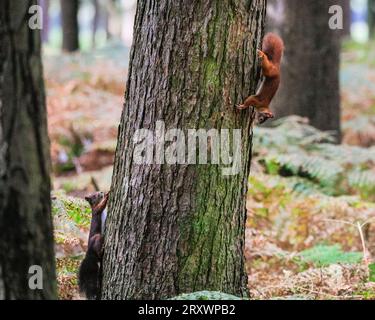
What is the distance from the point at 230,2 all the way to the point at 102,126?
5241 millimetres

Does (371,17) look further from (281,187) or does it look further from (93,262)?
(93,262)

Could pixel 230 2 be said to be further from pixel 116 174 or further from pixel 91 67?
pixel 91 67

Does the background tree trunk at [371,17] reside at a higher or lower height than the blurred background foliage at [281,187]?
higher

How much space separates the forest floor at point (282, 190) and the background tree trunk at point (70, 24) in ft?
9.65

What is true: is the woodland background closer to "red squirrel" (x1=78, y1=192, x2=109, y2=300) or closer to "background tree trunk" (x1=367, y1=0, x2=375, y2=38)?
"red squirrel" (x1=78, y1=192, x2=109, y2=300)

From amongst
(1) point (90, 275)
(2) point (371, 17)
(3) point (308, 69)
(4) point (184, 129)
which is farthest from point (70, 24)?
(2) point (371, 17)

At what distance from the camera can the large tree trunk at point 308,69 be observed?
7863 millimetres

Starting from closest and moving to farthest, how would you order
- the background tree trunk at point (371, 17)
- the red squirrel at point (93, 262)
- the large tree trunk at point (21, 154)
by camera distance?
the large tree trunk at point (21, 154) < the red squirrel at point (93, 262) < the background tree trunk at point (371, 17)

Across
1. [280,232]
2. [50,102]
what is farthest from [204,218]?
[50,102]

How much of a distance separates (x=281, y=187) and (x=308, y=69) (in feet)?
7.46

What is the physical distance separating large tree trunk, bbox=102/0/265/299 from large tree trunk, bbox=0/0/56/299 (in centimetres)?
94

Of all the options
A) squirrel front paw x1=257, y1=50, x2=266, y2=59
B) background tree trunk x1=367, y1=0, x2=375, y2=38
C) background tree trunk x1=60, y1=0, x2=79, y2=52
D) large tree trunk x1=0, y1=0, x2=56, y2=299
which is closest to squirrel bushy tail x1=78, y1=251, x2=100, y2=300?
large tree trunk x1=0, y1=0, x2=56, y2=299

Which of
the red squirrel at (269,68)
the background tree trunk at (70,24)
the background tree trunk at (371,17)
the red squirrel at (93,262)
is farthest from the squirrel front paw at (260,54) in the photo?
the background tree trunk at (371,17)

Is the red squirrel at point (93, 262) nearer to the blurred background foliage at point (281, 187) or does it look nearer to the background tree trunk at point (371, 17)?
the blurred background foliage at point (281, 187)
